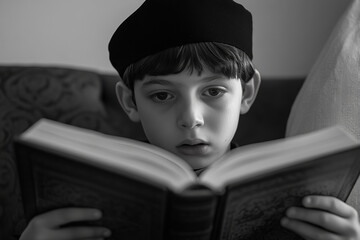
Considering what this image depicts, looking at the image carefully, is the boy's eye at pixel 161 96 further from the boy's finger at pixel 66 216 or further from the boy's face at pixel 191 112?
the boy's finger at pixel 66 216

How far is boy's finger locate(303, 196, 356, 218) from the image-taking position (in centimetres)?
65

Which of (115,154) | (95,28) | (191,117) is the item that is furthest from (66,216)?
(95,28)

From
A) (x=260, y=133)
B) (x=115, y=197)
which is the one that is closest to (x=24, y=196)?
(x=115, y=197)

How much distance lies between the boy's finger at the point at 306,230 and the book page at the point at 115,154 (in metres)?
0.22

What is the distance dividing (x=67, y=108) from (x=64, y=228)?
650 mm

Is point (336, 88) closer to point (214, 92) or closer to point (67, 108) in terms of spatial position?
point (214, 92)

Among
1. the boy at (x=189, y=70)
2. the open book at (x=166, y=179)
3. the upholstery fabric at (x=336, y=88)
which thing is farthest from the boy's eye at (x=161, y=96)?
the upholstery fabric at (x=336, y=88)

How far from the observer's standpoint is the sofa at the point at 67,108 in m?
1.20

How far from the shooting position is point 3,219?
1.19 meters

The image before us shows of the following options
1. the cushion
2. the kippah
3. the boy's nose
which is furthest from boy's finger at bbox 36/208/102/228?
the cushion

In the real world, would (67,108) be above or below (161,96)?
below

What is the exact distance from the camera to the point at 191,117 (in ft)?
2.47

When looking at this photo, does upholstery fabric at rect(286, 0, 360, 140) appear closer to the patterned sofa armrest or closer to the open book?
the open book

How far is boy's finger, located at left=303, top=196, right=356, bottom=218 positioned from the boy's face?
222 mm
